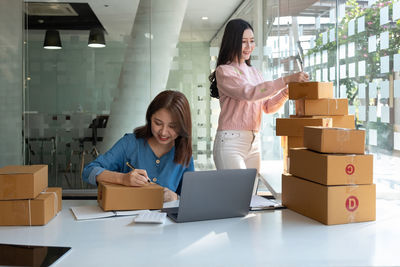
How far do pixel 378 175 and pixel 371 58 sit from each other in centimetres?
88

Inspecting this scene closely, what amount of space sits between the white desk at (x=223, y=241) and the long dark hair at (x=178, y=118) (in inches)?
22.7

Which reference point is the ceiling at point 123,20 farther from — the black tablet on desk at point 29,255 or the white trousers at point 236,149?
the black tablet on desk at point 29,255

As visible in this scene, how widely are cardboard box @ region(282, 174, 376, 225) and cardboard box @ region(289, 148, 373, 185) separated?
0.02m

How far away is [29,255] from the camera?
4.41 feet

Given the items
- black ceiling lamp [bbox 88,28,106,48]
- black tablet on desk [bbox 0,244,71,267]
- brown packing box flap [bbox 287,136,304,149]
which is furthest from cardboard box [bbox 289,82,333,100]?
black ceiling lamp [bbox 88,28,106,48]

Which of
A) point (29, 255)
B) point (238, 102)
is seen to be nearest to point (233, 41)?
point (238, 102)

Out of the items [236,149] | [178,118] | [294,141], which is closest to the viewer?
[178,118]

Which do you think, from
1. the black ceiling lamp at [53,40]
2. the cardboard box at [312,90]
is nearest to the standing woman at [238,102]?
the cardboard box at [312,90]

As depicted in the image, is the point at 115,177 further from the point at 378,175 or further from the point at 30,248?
the point at 378,175

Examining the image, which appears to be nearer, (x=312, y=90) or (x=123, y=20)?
(x=312, y=90)

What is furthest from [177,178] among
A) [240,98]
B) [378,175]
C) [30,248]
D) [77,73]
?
[77,73]

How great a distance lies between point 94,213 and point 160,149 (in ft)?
1.93

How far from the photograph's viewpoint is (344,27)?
4.04 m

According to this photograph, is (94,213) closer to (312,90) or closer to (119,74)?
(312,90)
